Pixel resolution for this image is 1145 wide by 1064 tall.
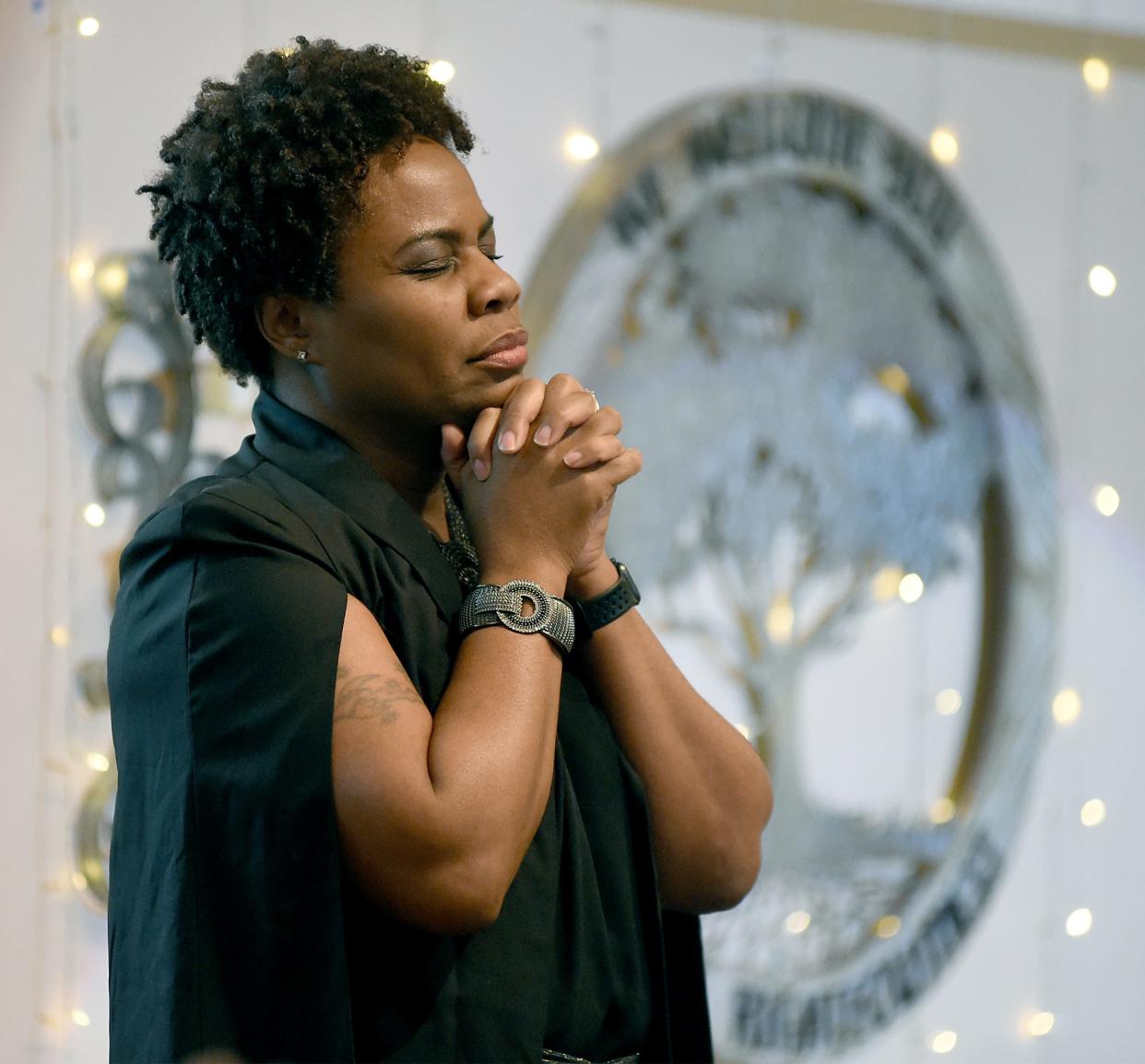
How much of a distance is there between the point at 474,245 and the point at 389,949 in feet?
1.88

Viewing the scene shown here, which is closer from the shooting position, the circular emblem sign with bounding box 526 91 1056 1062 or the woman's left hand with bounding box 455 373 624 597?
the woman's left hand with bounding box 455 373 624 597

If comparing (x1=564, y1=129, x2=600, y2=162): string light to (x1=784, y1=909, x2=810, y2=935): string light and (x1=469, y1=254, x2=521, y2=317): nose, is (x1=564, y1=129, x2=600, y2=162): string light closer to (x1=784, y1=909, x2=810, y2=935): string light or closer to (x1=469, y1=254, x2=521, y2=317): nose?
(x1=469, y1=254, x2=521, y2=317): nose

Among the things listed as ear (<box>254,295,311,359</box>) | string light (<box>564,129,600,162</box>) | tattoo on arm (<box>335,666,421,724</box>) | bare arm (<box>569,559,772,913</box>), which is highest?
string light (<box>564,129,600,162</box>)

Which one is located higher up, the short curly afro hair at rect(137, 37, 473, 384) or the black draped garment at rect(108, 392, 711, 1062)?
the short curly afro hair at rect(137, 37, 473, 384)

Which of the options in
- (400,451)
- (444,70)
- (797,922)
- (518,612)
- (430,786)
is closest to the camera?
(430,786)

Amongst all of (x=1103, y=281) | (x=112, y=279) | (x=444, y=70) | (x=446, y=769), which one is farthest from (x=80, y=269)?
(x=1103, y=281)

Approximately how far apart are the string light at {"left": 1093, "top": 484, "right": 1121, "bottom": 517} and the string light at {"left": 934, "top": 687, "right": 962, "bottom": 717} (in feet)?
1.74

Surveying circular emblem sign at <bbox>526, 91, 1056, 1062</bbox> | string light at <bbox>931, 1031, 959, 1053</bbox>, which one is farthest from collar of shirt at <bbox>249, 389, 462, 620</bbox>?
string light at <bbox>931, 1031, 959, 1053</bbox>

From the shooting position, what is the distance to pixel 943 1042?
2.90 m

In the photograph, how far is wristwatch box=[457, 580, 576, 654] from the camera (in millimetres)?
1123

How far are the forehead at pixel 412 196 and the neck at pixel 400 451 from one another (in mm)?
153

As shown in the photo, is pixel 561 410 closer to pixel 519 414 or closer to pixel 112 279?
pixel 519 414

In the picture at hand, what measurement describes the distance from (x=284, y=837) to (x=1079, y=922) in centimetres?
249

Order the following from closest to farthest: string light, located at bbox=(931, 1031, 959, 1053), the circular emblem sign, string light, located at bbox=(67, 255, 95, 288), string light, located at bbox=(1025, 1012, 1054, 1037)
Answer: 1. string light, located at bbox=(67, 255, 95, 288)
2. the circular emblem sign
3. string light, located at bbox=(931, 1031, 959, 1053)
4. string light, located at bbox=(1025, 1012, 1054, 1037)
